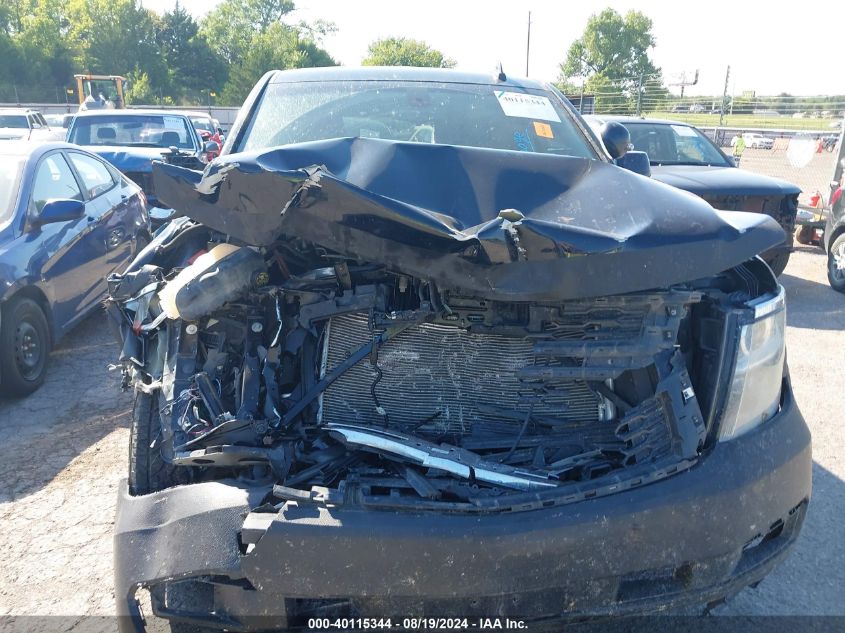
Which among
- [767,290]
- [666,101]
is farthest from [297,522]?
[666,101]

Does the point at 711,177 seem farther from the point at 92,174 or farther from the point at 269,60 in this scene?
the point at 269,60

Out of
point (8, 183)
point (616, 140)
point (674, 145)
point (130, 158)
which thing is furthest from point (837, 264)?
point (130, 158)

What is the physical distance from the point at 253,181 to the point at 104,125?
9.94 metres

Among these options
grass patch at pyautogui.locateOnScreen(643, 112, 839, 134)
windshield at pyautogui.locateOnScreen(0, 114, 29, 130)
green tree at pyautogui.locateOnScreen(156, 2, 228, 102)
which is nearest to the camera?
windshield at pyautogui.locateOnScreen(0, 114, 29, 130)

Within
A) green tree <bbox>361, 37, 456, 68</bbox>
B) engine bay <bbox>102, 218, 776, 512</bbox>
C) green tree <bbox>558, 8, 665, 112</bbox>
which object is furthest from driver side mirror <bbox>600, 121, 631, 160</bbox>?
green tree <bbox>558, 8, 665, 112</bbox>

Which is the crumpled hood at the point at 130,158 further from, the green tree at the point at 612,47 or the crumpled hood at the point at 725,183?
the green tree at the point at 612,47

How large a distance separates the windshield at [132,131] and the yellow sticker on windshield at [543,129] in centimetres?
836

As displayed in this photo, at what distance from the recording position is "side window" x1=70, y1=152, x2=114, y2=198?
5.62m

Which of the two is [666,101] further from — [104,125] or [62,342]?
[62,342]

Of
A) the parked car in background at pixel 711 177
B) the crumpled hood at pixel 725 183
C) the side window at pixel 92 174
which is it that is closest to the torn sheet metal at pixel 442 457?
the side window at pixel 92 174

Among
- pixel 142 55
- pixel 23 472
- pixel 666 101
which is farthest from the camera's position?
pixel 142 55

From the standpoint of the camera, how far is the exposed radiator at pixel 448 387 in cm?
227

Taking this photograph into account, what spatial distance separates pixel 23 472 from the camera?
3.46 m

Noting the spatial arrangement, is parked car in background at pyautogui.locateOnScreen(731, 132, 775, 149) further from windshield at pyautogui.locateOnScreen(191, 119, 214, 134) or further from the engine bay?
the engine bay
